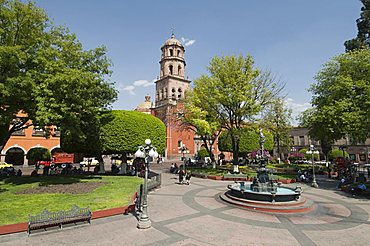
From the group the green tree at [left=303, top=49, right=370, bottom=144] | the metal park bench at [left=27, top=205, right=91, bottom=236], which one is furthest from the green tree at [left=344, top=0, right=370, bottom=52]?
the metal park bench at [left=27, top=205, right=91, bottom=236]

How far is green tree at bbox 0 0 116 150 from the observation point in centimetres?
1410

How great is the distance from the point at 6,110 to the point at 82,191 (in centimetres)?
799

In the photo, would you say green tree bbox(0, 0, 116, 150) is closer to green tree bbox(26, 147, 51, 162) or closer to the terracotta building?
green tree bbox(26, 147, 51, 162)

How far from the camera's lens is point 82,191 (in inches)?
577

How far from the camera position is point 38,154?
118 ft

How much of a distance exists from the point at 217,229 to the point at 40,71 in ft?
51.3

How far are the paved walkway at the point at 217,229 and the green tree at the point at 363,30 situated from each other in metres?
26.5

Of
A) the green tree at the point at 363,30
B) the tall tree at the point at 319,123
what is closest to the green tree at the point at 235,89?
the tall tree at the point at 319,123

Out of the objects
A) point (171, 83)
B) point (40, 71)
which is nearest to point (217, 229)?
point (40, 71)

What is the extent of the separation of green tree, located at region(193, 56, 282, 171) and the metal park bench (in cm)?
1628

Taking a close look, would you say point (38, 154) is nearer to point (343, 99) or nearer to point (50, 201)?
point (50, 201)

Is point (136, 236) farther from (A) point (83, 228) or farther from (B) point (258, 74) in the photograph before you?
(B) point (258, 74)

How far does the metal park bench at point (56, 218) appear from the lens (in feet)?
26.2

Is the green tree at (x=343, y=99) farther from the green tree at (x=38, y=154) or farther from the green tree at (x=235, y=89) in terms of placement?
the green tree at (x=38, y=154)
